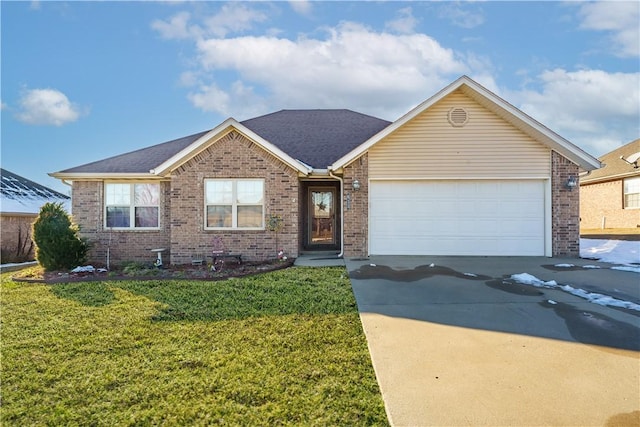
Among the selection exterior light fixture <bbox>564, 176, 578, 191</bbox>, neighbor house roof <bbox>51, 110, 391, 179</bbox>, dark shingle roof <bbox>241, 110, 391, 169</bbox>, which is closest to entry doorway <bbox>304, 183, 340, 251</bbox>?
dark shingle roof <bbox>241, 110, 391, 169</bbox>

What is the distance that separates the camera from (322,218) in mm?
13531

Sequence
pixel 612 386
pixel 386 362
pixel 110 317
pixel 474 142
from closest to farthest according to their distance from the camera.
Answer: pixel 612 386 < pixel 386 362 < pixel 110 317 < pixel 474 142

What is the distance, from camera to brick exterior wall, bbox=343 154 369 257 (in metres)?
10.5

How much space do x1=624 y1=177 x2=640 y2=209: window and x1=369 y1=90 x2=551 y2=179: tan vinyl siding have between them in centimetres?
1198

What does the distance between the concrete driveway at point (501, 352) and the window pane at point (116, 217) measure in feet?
28.8

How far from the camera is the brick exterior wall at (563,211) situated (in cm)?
1024

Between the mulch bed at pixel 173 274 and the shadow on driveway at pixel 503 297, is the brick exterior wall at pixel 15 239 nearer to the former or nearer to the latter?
the mulch bed at pixel 173 274

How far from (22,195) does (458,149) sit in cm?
2269

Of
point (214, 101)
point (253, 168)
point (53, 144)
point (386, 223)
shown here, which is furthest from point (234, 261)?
point (53, 144)

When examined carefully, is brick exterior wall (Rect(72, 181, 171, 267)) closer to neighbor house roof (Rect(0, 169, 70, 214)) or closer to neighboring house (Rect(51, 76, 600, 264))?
neighboring house (Rect(51, 76, 600, 264))

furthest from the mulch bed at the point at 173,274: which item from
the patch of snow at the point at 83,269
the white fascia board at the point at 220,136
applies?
the white fascia board at the point at 220,136

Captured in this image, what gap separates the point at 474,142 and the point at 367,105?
43.6 feet

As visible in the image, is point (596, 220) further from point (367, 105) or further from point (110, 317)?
point (110, 317)

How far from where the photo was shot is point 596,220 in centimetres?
2045
